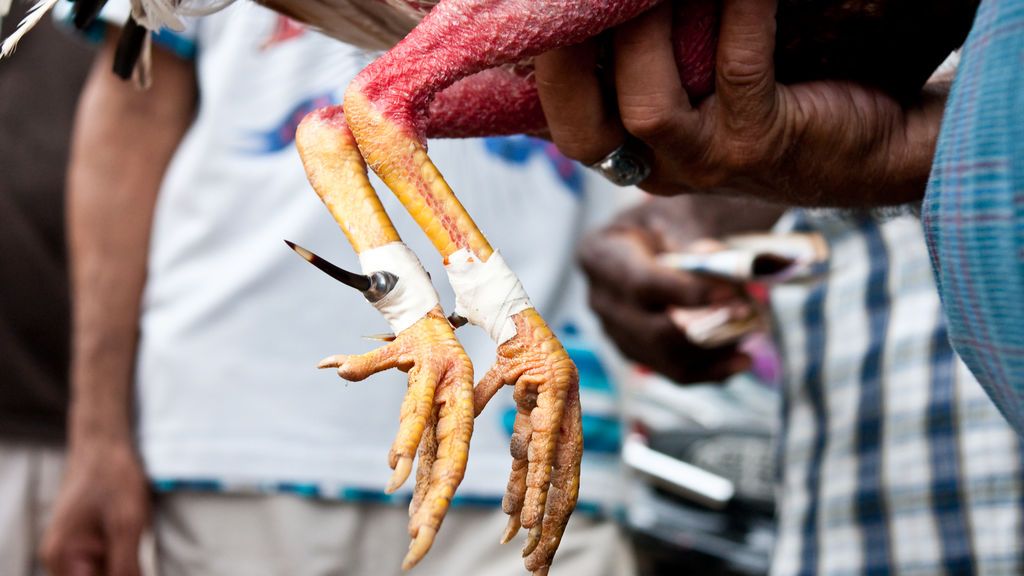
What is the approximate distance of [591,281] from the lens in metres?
2.09

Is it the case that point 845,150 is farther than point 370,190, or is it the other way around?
point 845,150

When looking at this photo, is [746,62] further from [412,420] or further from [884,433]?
[884,433]

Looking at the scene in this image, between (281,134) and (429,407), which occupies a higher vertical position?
(429,407)

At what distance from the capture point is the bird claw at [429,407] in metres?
0.76

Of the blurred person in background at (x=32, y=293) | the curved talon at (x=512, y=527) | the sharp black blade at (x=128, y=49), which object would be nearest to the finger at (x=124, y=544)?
the blurred person in background at (x=32, y=293)

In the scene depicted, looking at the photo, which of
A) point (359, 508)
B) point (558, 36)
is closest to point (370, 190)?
point (558, 36)

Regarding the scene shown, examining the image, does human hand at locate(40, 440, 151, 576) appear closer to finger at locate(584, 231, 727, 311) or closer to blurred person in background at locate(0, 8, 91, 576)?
blurred person in background at locate(0, 8, 91, 576)

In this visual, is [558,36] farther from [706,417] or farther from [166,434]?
[706,417]

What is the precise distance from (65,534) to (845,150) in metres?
1.56

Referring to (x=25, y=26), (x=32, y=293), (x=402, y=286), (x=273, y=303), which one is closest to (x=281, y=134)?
(x=273, y=303)

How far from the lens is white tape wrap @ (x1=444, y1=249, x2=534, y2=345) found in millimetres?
821

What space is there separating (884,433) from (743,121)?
2.88 ft

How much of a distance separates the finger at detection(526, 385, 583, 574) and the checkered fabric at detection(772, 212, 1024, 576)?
0.79 metres

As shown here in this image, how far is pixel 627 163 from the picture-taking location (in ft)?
3.55
